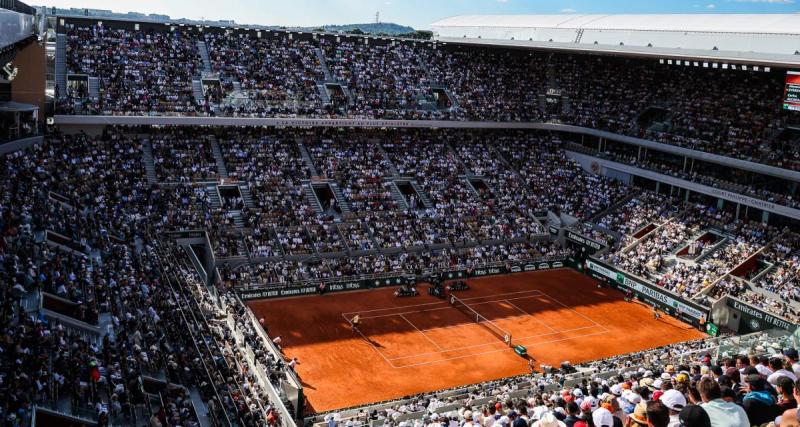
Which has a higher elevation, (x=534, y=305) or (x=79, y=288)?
(x=79, y=288)

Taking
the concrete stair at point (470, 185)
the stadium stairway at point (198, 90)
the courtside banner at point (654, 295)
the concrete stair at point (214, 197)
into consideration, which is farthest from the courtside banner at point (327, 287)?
the stadium stairway at point (198, 90)

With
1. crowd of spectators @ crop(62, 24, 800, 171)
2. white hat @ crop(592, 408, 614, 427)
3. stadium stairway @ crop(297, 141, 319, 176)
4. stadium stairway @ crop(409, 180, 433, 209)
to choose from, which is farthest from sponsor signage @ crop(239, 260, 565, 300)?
white hat @ crop(592, 408, 614, 427)

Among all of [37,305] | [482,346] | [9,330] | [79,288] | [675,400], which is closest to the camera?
[675,400]

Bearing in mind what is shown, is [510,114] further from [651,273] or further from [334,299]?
[334,299]

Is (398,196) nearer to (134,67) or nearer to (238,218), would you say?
(238,218)

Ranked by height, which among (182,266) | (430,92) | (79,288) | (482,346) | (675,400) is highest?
(430,92)

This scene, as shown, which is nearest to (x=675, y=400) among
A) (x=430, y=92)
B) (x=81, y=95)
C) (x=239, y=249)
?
(x=239, y=249)

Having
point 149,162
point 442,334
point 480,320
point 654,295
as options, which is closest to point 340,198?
point 149,162
